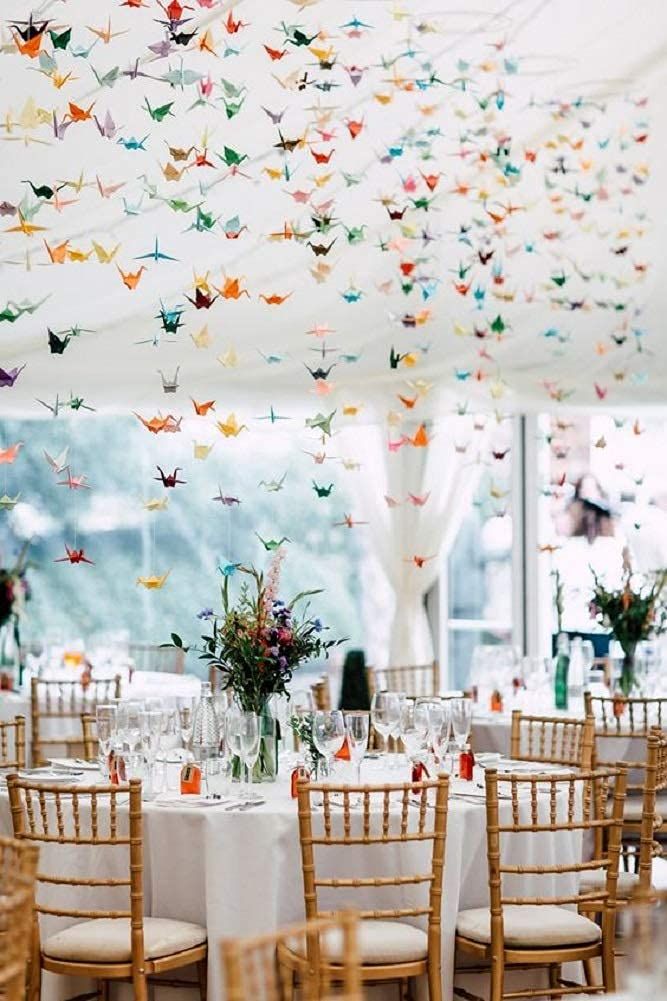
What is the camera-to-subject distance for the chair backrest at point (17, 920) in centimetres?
300

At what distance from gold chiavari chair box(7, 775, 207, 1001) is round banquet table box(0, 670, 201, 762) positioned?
274 centimetres

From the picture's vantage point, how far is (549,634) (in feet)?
33.3

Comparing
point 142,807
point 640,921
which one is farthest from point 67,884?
point 640,921

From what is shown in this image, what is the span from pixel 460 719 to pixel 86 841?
54.9 inches

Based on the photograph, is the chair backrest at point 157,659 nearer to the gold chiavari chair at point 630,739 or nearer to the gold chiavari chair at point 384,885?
the gold chiavari chair at point 630,739

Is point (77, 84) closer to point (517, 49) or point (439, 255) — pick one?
point (517, 49)

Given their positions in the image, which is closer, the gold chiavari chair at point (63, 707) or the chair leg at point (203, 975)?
the chair leg at point (203, 975)

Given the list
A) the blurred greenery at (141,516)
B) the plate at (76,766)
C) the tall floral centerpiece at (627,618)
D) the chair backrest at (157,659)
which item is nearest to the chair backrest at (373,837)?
the plate at (76,766)

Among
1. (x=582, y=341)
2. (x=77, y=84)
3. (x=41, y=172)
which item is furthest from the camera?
(x=582, y=341)

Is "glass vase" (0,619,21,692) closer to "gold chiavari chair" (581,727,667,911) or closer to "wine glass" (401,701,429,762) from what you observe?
"wine glass" (401,701,429,762)

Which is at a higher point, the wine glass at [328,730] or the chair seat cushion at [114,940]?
the wine glass at [328,730]

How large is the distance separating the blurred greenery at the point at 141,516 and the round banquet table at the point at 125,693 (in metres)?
1.11

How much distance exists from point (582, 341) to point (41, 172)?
153 inches

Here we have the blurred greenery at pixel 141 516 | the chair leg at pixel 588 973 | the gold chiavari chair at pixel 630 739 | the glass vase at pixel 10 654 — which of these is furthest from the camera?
the blurred greenery at pixel 141 516
